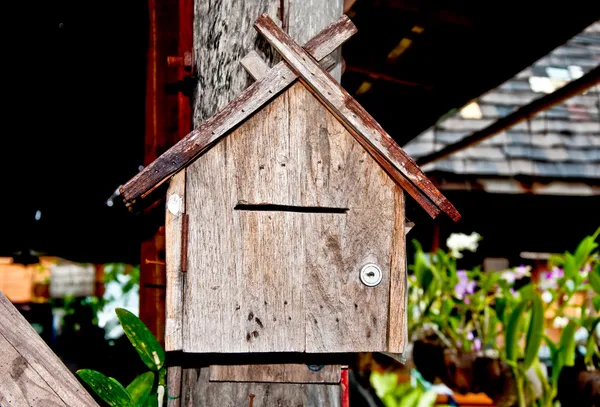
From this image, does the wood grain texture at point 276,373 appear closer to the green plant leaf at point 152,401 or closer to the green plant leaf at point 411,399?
the green plant leaf at point 152,401

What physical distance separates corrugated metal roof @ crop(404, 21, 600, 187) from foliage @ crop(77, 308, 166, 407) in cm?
345

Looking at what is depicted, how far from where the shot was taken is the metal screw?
1036mm

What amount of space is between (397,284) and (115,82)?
3.10 meters

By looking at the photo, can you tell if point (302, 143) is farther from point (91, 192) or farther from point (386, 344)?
point (91, 192)

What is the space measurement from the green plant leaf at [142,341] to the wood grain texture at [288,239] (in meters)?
0.18

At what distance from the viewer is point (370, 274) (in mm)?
1042

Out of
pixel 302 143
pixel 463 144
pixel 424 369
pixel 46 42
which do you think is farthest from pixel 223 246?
pixel 424 369

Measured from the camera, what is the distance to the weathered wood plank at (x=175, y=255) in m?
0.99

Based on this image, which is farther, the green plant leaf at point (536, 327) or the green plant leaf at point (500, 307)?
the green plant leaf at point (500, 307)

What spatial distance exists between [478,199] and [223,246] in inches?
154

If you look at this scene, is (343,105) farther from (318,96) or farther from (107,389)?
(107,389)

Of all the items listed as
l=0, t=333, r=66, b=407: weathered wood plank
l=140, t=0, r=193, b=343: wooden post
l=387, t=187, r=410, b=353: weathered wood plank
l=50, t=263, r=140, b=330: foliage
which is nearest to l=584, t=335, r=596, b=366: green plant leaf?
l=140, t=0, r=193, b=343: wooden post

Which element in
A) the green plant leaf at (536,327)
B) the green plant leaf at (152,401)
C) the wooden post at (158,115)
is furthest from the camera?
the green plant leaf at (536,327)

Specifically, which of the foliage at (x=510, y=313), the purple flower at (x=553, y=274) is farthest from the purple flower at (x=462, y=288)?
the purple flower at (x=553, y=274)
